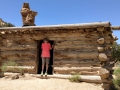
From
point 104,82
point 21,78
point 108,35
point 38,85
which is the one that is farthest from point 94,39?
point 21,78

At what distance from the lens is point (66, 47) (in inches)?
394

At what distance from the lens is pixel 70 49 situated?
32.6 feet

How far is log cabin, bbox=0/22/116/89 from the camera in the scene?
30.0 ft

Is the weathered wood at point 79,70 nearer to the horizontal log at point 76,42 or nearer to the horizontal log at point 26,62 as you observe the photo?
the horizontal log at point 76,42

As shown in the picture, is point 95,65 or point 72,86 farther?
point 95,65

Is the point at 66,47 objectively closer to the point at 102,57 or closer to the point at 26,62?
the point at 102,57

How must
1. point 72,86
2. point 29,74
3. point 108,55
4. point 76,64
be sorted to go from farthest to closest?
point 29,74 < point 76,64 < point 108,55 < point 72,86

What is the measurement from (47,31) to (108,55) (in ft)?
11.5

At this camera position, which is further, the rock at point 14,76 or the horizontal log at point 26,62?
the horizontal log at point 26,62

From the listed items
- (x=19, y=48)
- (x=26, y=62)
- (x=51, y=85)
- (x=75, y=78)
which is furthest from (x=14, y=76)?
(x=75, y=78)

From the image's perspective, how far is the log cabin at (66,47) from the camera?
915 centimetres

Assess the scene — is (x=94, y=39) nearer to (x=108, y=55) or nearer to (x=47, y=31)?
(x=108, y=55)

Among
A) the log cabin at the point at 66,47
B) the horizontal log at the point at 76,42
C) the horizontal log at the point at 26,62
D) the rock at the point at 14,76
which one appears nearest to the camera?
the log cabin at the point at 66,47

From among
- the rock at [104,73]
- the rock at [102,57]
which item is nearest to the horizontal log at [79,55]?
the rock at [102,57]
